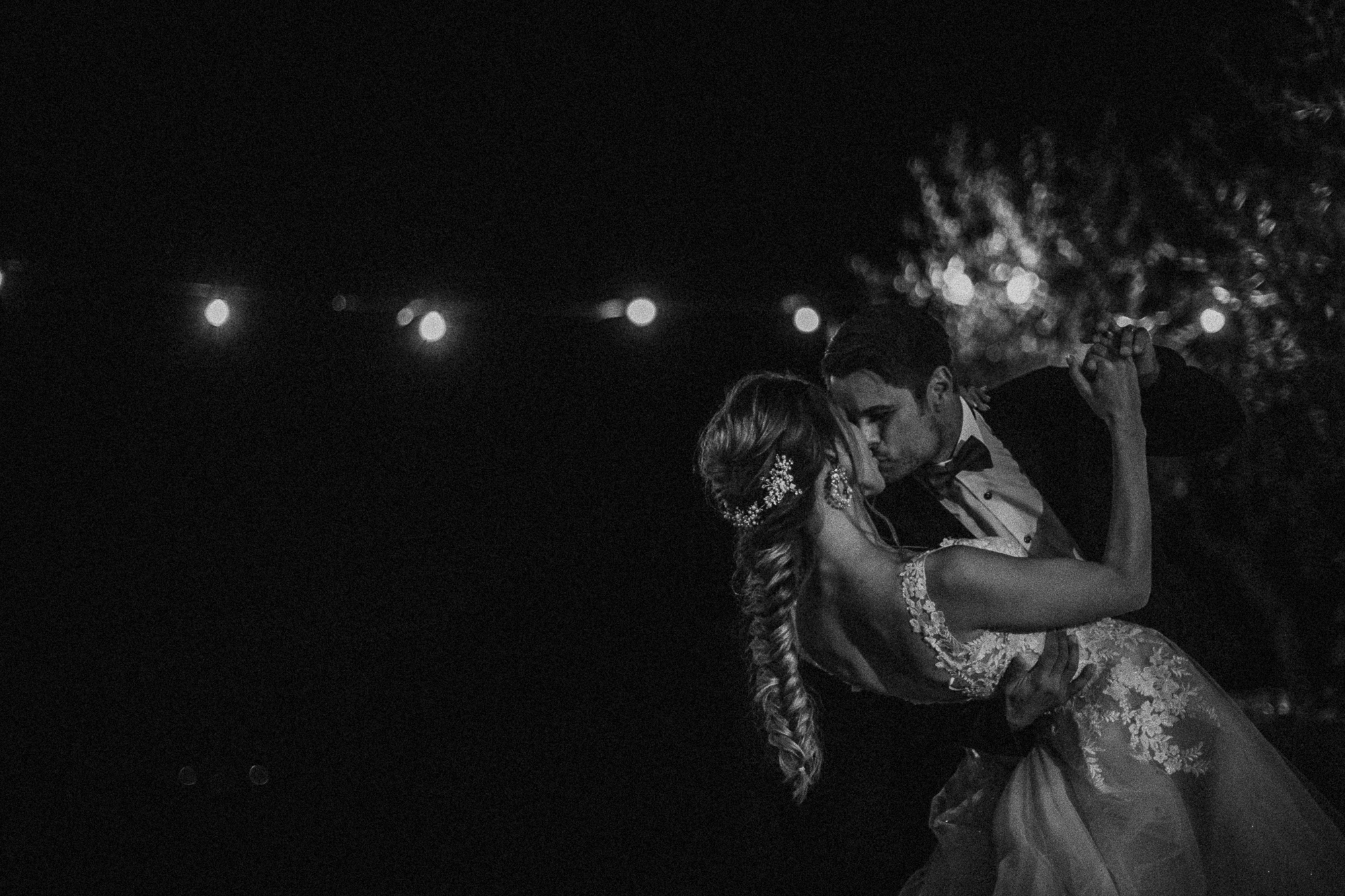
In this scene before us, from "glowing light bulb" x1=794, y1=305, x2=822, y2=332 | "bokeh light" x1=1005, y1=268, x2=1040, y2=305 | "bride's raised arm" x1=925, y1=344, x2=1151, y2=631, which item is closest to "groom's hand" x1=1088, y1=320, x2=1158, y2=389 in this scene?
"bride's raised arm" x1=925, y1=344, x2=1151, y2=631

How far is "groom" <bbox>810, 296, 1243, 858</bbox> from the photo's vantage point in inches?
98.9

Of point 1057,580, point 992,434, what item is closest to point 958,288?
point 992,434

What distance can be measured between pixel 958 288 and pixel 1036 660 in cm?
437

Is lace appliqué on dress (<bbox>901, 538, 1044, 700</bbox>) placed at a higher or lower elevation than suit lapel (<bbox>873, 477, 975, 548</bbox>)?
lower

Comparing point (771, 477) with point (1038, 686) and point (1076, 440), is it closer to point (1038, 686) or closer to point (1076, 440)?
point (1038, 686)

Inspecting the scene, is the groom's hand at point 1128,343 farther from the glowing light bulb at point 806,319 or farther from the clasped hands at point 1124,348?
the glowing light bulb at point 806,319

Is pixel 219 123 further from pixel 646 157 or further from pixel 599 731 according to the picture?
pixel 599 731

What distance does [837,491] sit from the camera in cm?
216

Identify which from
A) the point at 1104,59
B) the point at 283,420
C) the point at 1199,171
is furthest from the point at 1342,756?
the point at 1104,59

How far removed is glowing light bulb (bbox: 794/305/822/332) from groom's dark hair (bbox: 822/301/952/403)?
12.4 ft

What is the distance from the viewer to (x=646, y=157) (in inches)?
256

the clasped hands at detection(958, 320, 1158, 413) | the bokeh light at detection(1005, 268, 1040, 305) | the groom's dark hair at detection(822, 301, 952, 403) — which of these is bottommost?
the clasped hands at detection(958, 320, 1158, 413)

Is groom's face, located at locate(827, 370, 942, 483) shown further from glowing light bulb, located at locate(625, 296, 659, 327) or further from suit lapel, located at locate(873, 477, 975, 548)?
glowing light bulb, located at locate(625, 296, 659, 327)

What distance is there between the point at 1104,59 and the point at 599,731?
166 inches
